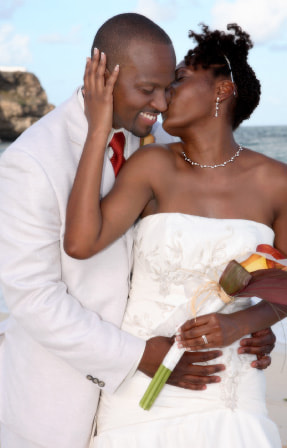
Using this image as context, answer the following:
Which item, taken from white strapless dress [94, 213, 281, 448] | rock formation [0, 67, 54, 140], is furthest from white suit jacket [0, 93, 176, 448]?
rock formation [0, 67, 54, 140]

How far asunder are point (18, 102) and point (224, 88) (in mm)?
57840

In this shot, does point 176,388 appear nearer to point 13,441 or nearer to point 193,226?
point 193,226

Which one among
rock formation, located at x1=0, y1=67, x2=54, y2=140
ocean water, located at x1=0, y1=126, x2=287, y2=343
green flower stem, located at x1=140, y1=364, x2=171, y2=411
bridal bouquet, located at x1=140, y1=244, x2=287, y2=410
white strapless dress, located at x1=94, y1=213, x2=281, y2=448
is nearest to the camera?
bridal bouquet, located at x1=140, y1=244, x2=287, y2=410

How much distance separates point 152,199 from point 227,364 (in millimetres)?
865

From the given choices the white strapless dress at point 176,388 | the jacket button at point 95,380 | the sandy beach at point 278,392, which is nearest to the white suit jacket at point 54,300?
the jacket button at point 95,380

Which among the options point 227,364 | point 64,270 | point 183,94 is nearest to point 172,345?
point 227,364

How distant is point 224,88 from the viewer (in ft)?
10.2

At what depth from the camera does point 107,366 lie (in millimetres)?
2787

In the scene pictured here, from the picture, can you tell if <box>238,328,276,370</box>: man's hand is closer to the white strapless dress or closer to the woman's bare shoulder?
the white strapless dress

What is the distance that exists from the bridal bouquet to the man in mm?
113

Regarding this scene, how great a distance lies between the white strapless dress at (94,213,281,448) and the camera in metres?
2.79

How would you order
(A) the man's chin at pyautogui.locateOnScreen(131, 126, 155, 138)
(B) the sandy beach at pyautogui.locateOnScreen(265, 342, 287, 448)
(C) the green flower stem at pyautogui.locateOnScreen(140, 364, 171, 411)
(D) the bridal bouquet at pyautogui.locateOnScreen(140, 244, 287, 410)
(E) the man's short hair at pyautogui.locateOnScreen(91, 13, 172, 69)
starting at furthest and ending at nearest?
1. (B) the sandy beach at pyautogui.locateOnScreen(265, 342, 287, 448)
2. (A) the man's chin at pyautogui.locateOnScreen(131, 126, 155, 138)
3. (E) the man's short hair at pyautogui.locateOnScreen(91, 13, 172, 69)
4. (C) the green flower stem at pyautogui.locateOnScreen(140, 364, 171, 411)
5. (D) the bridal bouquet at pyautogui.locateOnScreen(140, 244, 287, 410)

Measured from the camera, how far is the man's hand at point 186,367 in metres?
2.79

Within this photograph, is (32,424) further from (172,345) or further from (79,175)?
(79,175)
